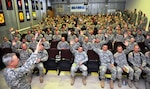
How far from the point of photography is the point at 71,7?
17.2 m

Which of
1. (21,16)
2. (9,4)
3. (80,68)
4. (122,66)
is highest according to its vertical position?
(9,4)

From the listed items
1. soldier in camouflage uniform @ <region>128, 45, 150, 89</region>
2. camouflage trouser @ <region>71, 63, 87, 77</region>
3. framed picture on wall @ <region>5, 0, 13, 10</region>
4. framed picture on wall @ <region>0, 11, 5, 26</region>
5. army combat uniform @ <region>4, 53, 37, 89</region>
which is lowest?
camouflage trouser @ <region>71, 63, 87, 77</region>

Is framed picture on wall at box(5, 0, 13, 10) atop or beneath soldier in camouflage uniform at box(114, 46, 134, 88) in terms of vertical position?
atop

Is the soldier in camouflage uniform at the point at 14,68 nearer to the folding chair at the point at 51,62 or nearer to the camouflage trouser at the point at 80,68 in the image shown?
the camouflage trouser at the point at 80,68

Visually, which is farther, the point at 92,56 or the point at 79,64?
the point at 92,56

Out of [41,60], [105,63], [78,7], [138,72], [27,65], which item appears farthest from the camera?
[78,7]

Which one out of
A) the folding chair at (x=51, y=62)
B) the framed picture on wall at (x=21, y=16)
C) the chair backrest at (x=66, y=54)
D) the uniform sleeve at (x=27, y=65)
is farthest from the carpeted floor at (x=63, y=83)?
the framed picture on wall at (x=21, y=16)

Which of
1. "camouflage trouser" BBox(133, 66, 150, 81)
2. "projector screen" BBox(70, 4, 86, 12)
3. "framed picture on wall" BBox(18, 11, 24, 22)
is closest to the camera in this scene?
"camouflage trouser" BBox(133, 66, 150, 81)

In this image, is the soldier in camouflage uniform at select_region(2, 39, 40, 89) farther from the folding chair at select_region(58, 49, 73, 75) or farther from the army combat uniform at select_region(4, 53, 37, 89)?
the folding chair at select_region(58, 49, 73, 75)

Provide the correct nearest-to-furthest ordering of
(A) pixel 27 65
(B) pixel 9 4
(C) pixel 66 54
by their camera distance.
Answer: (A) pixel 27 65
(C) pixel 66 54
(B) pixel 9 4

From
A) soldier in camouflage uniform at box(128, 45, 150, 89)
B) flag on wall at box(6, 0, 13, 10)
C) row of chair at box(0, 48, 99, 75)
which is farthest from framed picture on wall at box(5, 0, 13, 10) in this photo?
soldier in camouflage uniform at box(128, 45, 150, 89)

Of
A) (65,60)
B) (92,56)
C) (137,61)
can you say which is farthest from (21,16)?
(137,61)

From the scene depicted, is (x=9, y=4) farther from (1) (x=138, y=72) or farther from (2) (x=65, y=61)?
(1) (x=138, y=72)

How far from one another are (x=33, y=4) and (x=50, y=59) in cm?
832
